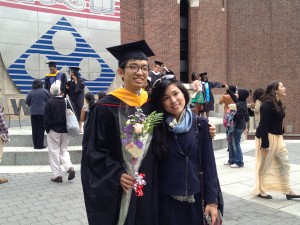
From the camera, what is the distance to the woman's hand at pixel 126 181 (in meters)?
2.22

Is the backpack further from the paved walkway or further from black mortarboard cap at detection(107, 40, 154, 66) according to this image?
black mortarboard cap at detection(107, 40, 154, 66)

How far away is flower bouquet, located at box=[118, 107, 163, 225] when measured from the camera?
2.20 m

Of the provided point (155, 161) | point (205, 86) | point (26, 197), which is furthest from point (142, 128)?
point (205, 86)

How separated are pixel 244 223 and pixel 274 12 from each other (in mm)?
21464

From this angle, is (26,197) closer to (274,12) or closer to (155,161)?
(155,161)

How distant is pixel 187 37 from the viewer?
19.3m

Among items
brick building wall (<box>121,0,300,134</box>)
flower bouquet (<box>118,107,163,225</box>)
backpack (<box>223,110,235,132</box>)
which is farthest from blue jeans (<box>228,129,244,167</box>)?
brick building wall (<box>121,0,300,134</box>)

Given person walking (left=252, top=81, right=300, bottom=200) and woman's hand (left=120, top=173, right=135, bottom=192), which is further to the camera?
person walking (left=252, top=81, right=300, bottom=200)

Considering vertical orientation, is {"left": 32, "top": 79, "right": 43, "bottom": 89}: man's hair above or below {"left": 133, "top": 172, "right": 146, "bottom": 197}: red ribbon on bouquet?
above

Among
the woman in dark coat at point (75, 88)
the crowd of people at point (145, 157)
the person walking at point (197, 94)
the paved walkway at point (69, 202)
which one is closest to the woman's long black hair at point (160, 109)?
the crowd of people at point (145, 157)

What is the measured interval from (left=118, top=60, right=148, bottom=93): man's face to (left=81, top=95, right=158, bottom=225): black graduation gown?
0.17 m

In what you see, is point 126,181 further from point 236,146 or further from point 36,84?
point 36,84

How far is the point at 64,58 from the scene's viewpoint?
1263 cm

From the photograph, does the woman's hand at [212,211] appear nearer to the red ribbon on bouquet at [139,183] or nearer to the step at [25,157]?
the red ribbon on bouquet at [139,183]
